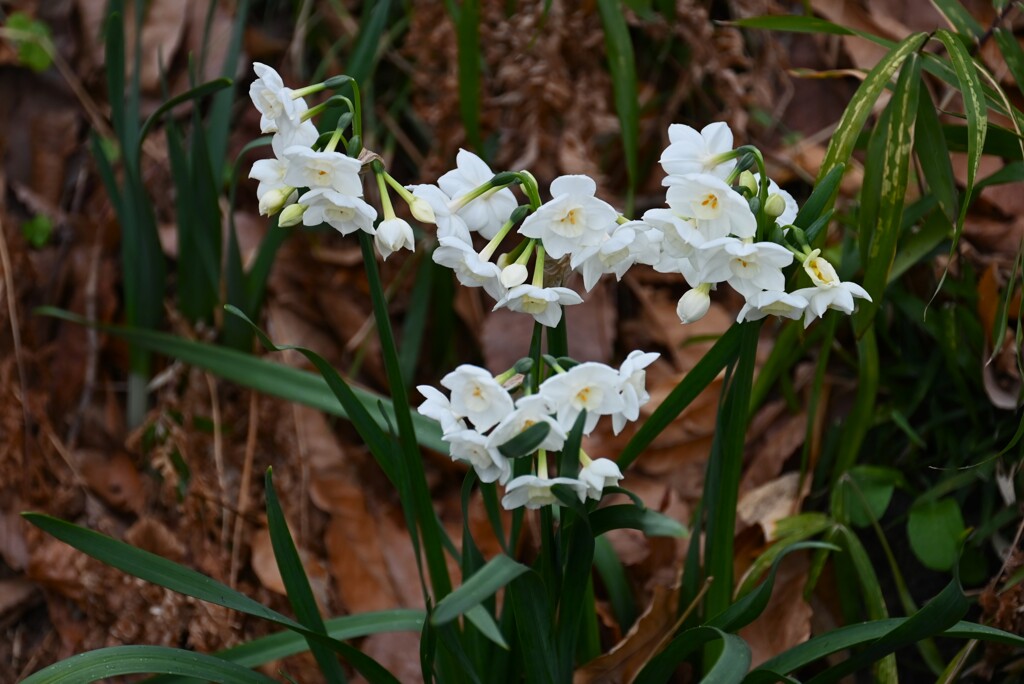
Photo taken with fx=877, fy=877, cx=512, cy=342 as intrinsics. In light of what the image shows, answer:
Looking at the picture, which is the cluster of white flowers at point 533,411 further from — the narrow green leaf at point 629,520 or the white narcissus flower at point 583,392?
the narrow green leaf at point 629,520

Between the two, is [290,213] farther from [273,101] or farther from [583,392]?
[583,392]

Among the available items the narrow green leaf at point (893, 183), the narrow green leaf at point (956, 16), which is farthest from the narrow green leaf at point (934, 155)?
the narrow green leaf at point (956, 16)

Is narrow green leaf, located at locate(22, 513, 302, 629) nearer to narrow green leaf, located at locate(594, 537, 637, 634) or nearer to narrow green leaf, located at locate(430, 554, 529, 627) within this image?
narrow green leaf, located at locate(430, 554, 529, 627)

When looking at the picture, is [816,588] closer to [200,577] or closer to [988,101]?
[988,101]

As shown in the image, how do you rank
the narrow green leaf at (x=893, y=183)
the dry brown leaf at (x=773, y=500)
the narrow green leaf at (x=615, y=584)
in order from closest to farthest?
1. the narrow green leaf at (x=893, y=183)
2. the narrow green leaf at (x=615, y=584)
3. the dry brown leaf at (x=773, y=500)

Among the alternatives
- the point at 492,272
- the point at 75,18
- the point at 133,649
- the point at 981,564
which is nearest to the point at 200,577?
the point at 133,649
